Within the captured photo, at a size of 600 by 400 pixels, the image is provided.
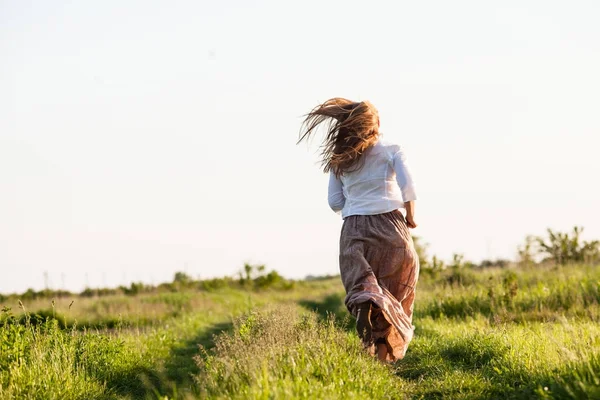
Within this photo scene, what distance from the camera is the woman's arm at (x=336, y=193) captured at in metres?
8.92

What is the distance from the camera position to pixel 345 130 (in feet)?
28.2

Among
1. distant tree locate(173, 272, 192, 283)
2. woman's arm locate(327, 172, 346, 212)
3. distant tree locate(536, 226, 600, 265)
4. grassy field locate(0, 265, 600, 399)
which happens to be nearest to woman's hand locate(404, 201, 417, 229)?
woman's arm locate(327, 172, 346, 212)

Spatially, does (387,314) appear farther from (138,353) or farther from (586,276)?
(586,276)

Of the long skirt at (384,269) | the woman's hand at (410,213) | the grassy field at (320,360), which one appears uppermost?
the woman's hand at (410,213)

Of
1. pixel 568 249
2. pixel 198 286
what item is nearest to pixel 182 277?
pixel 198 286

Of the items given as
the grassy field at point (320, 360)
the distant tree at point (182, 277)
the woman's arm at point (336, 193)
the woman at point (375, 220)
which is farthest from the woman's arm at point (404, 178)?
the distant tree at point (182, 277)

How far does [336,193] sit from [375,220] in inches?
26.5

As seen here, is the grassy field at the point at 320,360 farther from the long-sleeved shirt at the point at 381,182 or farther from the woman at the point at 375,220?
the long-sleeved shirt at the point at 381,182

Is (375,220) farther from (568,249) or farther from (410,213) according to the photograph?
(568,249)

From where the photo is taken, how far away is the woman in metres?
8.28

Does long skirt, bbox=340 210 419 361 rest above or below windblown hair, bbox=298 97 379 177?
below

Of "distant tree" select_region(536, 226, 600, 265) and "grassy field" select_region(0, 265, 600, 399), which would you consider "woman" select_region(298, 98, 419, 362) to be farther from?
"distant tree" select_region(536, 226, 600, 265)

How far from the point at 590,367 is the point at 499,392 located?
1.37 m

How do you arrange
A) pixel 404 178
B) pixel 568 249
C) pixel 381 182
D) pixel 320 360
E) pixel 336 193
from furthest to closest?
pixel 568 249, pixel 336 193, pixel 381 182, pixel 404 178, pixel 320 360
